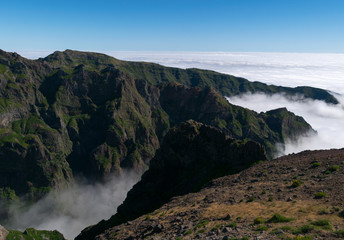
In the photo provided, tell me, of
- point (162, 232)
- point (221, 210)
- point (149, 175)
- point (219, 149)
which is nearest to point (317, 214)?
point (221, 210)

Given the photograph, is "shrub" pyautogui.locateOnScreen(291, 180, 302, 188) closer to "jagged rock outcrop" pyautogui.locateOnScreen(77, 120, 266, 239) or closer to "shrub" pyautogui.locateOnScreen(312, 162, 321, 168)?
"shrub" pyautogui.locateOnScreen(312, 162, 321, 168)

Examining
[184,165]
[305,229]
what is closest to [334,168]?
[305,229]

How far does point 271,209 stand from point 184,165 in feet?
283

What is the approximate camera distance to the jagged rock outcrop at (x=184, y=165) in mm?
101188

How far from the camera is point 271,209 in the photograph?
40.1 metres

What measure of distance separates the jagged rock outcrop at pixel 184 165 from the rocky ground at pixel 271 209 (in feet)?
106

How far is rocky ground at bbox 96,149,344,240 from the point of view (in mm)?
31891

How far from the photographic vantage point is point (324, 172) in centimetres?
5278

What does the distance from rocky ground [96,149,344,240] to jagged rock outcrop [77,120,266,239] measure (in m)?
32.4

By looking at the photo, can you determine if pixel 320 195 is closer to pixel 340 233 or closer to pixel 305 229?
pixel 305 229

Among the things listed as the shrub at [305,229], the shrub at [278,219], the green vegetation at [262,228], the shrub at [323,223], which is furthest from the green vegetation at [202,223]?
the shrub at [323,223]

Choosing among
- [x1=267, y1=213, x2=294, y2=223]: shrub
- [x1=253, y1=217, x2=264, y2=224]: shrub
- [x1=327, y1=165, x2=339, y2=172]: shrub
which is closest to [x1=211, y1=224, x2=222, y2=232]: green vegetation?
[x1=253, y1=217, x2=264, y2=224]: shrub

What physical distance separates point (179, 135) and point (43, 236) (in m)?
144

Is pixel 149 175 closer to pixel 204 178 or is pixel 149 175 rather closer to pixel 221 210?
pixel 204 178
